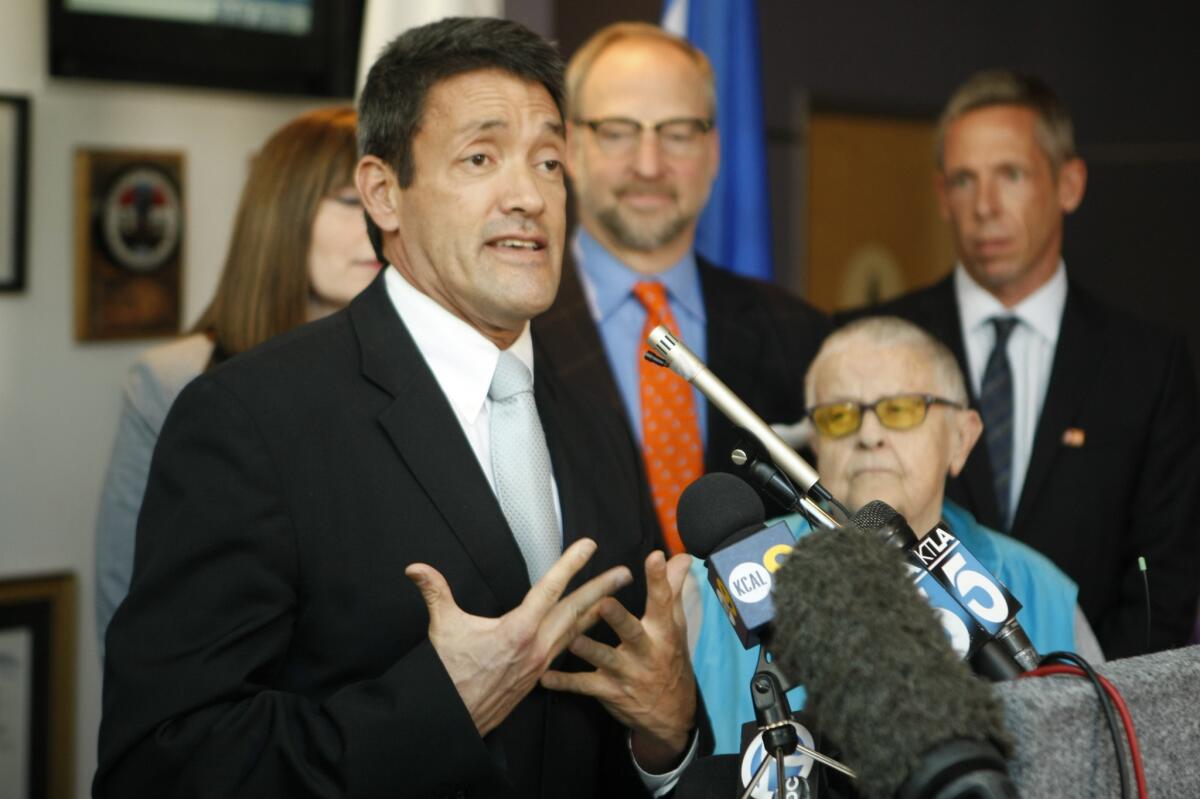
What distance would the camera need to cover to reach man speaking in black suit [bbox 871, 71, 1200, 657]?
2.62m

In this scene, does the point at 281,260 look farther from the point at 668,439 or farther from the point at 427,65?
the point at 427,65

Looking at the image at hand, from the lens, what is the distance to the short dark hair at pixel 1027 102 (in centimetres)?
297

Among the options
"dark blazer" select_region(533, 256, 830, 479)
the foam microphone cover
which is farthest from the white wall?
the foam microphone cover

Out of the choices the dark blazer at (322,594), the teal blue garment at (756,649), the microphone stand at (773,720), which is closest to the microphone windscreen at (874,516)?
the microphone stand at (773,720)

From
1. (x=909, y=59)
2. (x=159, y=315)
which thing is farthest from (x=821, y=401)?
(x=909, y=59)

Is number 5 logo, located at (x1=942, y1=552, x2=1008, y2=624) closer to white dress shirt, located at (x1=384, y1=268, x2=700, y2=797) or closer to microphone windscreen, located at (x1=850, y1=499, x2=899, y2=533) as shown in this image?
microphone windscreen, located at (x1=850, y1=499, x2=899, y2=533)

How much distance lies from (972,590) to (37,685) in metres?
2.68

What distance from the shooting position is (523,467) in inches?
62.7

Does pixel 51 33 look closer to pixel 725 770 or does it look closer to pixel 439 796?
pixel 439 796

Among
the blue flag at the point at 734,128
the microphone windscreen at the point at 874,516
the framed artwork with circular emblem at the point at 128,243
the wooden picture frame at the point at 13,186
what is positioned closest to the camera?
the microphone windscreen at the point at 874,516

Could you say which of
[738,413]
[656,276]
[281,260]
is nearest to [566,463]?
[738,413]

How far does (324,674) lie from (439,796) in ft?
0.59

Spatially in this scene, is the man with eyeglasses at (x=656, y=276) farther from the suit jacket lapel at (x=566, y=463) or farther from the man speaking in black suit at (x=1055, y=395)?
the suit jacket lapel at (x=566, y=463)

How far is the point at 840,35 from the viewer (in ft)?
18.5
